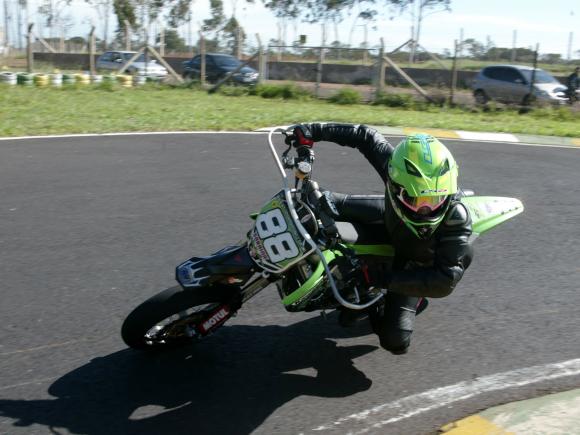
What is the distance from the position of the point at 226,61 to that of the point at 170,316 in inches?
839

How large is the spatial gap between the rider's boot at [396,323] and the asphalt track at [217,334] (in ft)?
0.64

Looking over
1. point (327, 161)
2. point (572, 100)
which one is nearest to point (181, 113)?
point (327, 161)

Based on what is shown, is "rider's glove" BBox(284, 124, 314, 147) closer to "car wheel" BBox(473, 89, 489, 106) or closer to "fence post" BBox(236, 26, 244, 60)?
"car wheel" BBox(473, 89, 489, 106)

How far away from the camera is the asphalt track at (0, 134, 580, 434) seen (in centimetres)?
380

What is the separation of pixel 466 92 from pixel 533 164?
10651 mm

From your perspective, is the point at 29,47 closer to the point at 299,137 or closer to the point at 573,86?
the point at 573,86

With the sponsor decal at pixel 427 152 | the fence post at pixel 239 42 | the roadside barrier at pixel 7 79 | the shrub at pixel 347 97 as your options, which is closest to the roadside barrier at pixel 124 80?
the roadside barrier at pixel 7 79

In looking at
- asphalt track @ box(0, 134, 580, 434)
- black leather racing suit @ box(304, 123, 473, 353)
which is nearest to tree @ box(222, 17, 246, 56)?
asphalt track @ box(0, 134, 580, 434)

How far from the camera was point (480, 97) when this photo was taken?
2120cm

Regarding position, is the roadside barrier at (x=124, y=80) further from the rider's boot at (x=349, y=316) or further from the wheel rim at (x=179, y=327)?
the rider's boot at (x=349, y=316)

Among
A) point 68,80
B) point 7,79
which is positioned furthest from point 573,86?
point 7,79

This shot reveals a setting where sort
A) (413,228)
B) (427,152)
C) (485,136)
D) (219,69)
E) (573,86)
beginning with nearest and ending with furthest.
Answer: (427,152) → (413,228) → (485,136) → (573,86) → (219,69)

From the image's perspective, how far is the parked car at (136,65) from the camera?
23688mm

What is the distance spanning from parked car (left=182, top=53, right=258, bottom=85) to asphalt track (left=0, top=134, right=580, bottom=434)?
14073 millimetres
